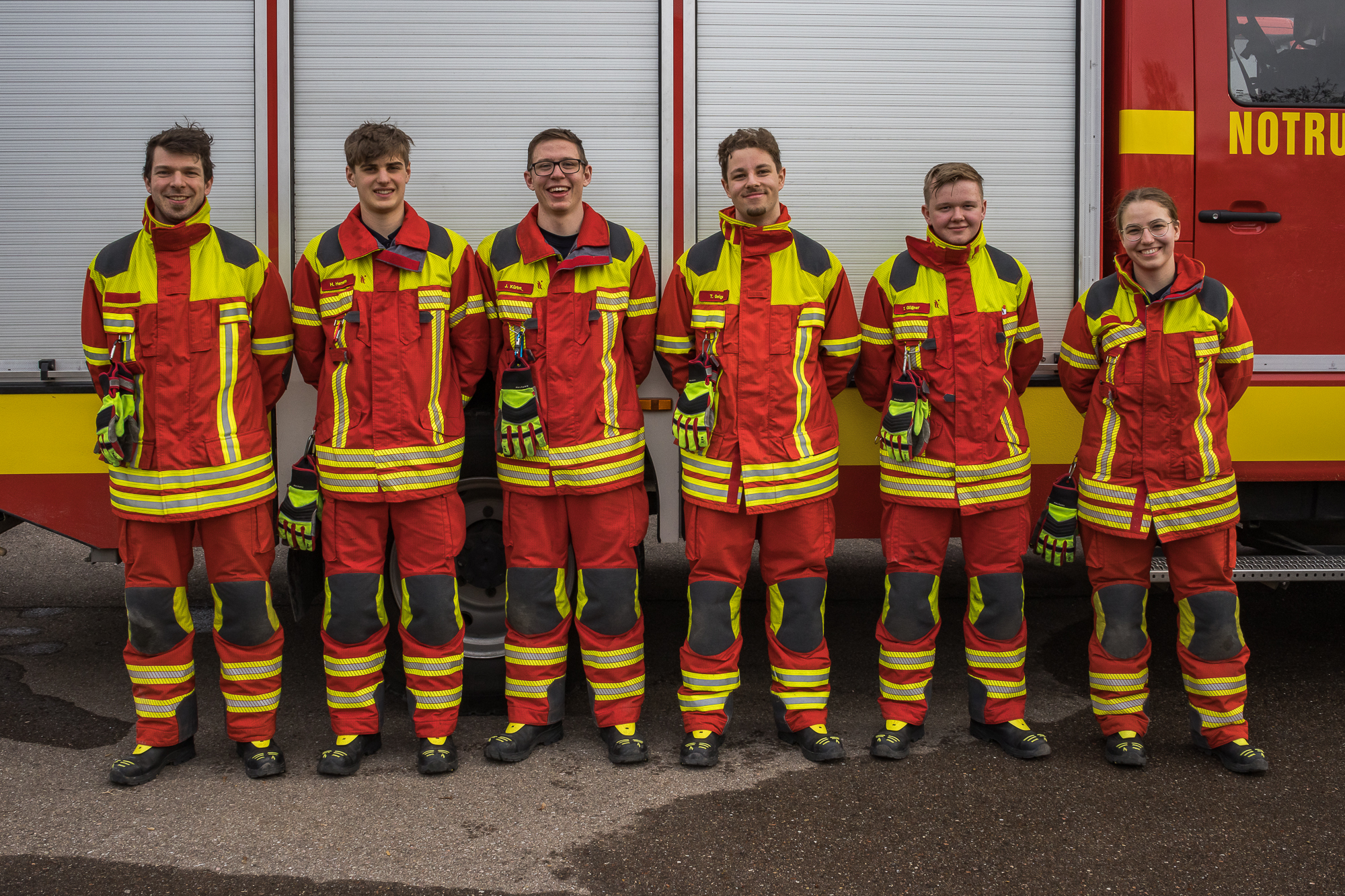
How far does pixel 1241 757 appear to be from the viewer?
3.40 m

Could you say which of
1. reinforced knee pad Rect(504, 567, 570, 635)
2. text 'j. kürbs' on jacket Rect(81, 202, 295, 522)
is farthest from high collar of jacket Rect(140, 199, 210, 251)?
reinforced knee pad Rect(504, 567, 570, 635)

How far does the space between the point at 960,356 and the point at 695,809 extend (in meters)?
1.70

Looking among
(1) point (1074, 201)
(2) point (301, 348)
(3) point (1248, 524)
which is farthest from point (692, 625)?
(3) point (1248, 524)

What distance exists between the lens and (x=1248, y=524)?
432 centimetres

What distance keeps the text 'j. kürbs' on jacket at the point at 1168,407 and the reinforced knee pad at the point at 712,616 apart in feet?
4.15

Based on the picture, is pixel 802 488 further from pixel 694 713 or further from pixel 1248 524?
pixel 1248 524

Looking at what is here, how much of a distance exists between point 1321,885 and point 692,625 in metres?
1.92

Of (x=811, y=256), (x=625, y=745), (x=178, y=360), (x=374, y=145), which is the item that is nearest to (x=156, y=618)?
(x=178, y=360)

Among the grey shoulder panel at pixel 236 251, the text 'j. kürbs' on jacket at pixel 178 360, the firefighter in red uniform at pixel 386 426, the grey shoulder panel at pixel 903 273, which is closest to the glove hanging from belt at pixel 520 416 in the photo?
the firefighter in red uniform at pixel 386 426

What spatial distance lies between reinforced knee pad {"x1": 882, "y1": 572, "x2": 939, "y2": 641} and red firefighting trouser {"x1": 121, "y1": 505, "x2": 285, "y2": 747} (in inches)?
82.4

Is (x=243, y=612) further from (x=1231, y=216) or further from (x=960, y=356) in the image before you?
(x=1231, y=216)

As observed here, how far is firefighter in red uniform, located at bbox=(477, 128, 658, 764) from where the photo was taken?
11.3ft

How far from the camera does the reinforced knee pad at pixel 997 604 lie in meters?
3.56

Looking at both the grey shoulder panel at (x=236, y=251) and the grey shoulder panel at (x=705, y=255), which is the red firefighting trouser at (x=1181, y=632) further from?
the grey shoulder panel at (x=236, y=251)
